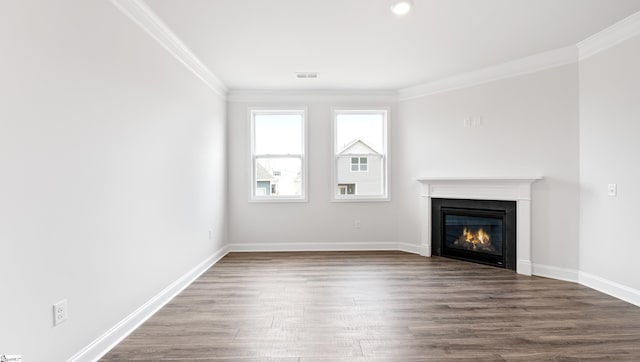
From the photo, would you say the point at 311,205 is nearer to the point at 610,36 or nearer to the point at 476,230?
the point at 476,230

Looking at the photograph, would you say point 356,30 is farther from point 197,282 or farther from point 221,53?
point 197,282

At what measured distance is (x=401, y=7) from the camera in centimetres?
263

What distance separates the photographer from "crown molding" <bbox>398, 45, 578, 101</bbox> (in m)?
3.66

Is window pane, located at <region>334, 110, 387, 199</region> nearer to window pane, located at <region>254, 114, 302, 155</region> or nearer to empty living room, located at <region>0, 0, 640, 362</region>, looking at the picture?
empty living room, located at <region>0, 0, 640, 362</region>

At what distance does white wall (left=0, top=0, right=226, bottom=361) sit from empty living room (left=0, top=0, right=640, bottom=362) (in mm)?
13

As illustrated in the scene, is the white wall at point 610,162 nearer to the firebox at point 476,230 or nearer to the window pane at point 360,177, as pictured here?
the firebox at point 476,230

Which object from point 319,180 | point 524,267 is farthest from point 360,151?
point 524,267

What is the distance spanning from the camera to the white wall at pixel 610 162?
3.01 meters

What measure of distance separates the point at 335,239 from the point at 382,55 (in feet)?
9.45

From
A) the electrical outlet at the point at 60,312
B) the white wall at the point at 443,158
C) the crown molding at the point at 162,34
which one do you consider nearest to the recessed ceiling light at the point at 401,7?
the crown molding at the point at 162,34

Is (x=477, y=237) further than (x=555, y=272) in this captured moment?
Yes

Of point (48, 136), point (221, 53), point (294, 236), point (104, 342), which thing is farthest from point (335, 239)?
point (48, 136)

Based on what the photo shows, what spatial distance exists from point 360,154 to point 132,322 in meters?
3.79

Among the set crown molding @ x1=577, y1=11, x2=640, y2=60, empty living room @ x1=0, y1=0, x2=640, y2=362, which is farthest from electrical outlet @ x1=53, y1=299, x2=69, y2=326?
crown molding @ x1=577, y1=11, x2=640, y2=60
